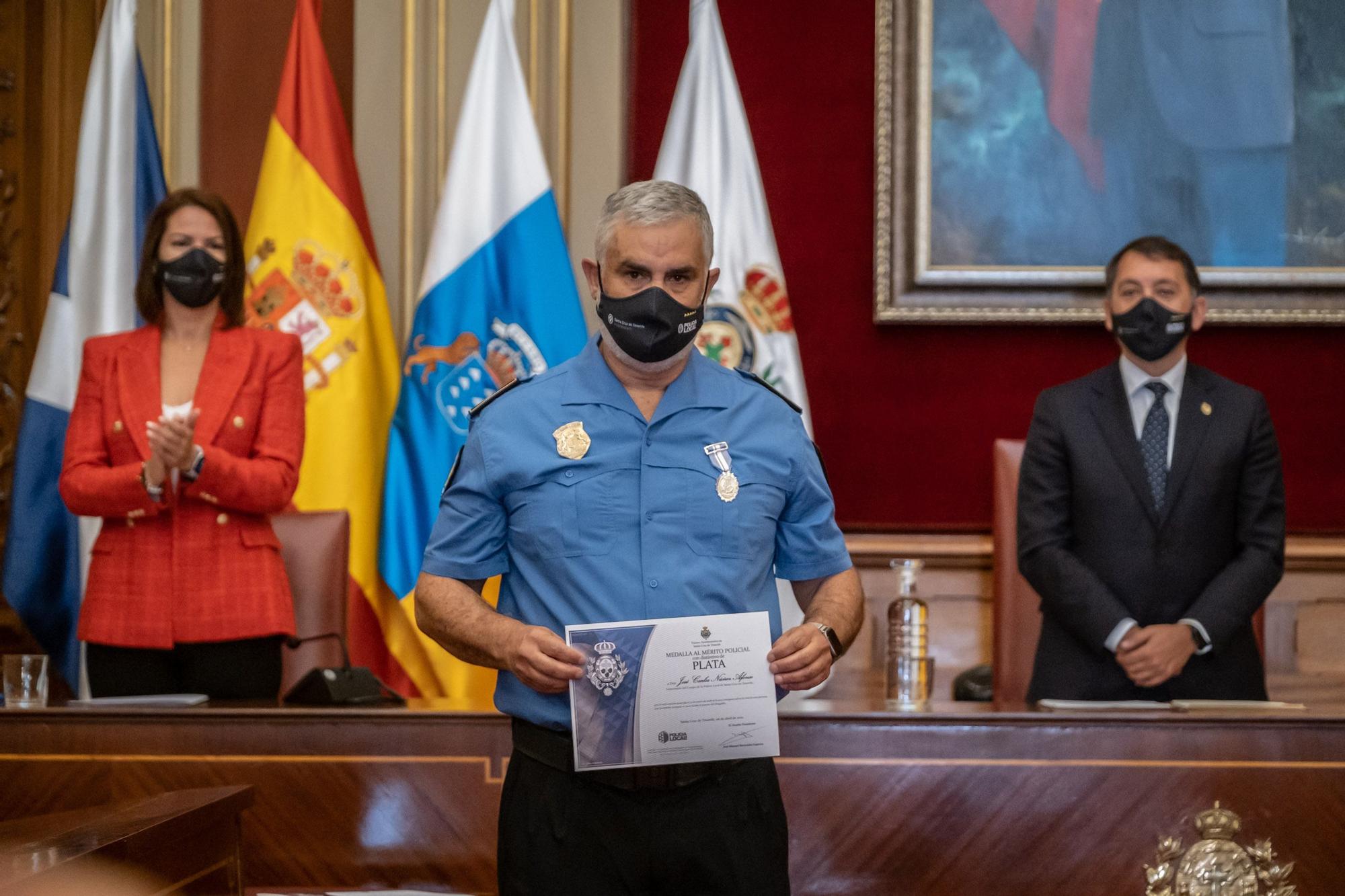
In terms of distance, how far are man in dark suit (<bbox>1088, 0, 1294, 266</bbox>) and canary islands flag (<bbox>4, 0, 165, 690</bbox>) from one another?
9.79 feet

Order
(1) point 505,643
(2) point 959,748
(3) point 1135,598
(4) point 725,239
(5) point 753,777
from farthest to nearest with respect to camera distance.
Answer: (4) point 725,239 < (3) point 1135,598 < (2) point 959,748 < (5) point 753,777 < (1) point 505,643

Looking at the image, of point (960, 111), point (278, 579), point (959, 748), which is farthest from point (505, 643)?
point (960, 111)

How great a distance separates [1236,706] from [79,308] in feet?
10.9

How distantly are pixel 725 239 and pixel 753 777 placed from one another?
107 inches

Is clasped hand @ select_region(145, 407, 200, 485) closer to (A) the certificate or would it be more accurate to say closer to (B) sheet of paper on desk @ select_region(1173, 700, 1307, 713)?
(A) the certificate

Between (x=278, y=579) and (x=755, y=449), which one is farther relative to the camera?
(x=278, y=579)

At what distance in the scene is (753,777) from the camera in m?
1.92

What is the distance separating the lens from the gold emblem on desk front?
1708 mm

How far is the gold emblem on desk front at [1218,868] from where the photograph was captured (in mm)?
1708

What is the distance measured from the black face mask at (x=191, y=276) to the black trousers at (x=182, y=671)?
762 millimetres

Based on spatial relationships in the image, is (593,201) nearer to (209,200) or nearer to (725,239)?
(725,239)

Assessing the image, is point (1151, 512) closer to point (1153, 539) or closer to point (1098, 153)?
point (1153, 539)

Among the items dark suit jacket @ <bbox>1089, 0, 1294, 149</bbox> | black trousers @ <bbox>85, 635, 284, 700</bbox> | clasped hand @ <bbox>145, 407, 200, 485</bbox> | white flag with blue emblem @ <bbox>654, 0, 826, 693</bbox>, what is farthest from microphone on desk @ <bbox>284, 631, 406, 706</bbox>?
dark suit jacket @ <bbox>1089, 0, 1294, 149</bbox>

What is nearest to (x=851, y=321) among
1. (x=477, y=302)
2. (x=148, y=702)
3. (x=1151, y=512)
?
(x=477, y=302)
